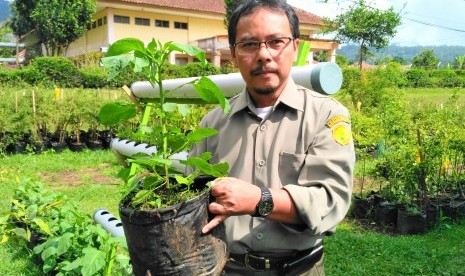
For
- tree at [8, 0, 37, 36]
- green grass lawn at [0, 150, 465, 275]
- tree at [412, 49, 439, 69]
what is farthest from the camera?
tree at [412, 49, 439, 69]

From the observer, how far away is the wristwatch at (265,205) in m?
1.35

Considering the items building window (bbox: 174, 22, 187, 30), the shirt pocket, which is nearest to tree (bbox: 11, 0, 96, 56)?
building window (bbox: 174, 22, 187, 30)

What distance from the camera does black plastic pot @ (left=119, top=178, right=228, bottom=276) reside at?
1.25 metres

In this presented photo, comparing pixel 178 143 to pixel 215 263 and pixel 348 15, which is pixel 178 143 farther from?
pixel 348 15

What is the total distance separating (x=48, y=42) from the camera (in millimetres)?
30203

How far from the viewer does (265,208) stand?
137 centimetres

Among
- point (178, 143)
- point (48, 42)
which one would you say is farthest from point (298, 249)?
point (48, 42)

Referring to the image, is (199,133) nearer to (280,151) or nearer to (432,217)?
(280,151)

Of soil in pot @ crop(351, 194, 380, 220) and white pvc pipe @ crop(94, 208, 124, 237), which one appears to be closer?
white pvc pipe @ crop(94, 208, 124, 237)

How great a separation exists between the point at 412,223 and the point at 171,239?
4592 millimetres

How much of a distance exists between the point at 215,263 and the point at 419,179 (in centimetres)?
476

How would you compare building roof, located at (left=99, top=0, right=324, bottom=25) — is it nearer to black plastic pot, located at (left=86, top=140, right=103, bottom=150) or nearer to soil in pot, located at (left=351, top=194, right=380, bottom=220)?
black plastic pot, located at (left=86, top=140, right=103, bottom=150)

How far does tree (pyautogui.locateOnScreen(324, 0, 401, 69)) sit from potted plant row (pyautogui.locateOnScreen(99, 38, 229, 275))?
90.9ft

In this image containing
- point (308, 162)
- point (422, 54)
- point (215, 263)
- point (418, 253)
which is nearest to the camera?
point (215, 263)
